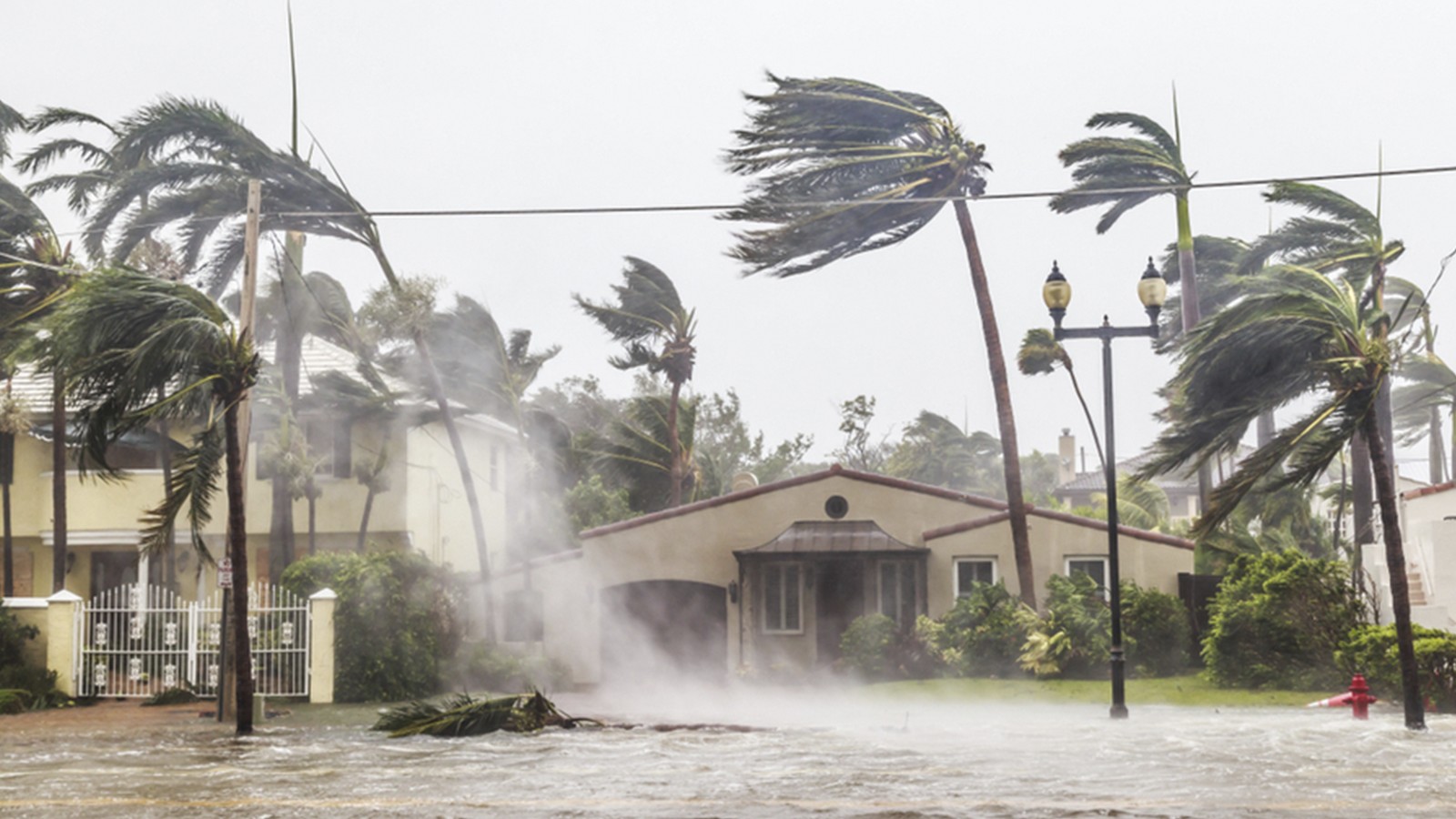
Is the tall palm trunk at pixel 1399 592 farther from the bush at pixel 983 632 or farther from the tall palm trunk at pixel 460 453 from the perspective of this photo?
the tall palm trunk at pixel 460 453

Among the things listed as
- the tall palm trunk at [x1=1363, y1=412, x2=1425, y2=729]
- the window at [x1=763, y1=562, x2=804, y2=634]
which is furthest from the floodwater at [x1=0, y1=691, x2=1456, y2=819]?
the window at [x1=763, y1=562, x2=804, y2=634]

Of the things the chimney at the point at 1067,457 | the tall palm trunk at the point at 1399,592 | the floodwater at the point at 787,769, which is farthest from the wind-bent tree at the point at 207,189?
the chimney at the point at 1067,457

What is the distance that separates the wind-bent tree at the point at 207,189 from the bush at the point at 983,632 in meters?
12.7

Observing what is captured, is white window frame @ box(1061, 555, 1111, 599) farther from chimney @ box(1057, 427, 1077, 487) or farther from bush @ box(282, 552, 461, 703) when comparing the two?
chimney @ box(1057, 427, 1077, 487)

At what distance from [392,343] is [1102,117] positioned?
17876mm

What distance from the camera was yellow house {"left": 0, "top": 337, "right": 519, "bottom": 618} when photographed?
95.4ft

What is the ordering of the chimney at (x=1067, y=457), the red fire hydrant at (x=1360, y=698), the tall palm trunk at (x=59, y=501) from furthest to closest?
the chimney at (x=1067, y=457), the tall palm trunk at (x=59, y=501), the red fire hydrant at (x=1360, y=698)

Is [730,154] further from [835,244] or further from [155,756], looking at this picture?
[155,756]

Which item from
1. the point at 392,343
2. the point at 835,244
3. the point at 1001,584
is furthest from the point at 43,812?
the point at 392,343

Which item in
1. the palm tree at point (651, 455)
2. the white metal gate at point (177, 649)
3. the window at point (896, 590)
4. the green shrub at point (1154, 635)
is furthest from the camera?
the palm tree at point (651, 455)

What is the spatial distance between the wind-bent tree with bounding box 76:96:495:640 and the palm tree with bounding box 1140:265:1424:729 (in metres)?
14.5

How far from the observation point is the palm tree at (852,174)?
26.5 metres

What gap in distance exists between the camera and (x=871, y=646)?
79.4 ft

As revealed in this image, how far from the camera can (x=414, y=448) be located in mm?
31500
